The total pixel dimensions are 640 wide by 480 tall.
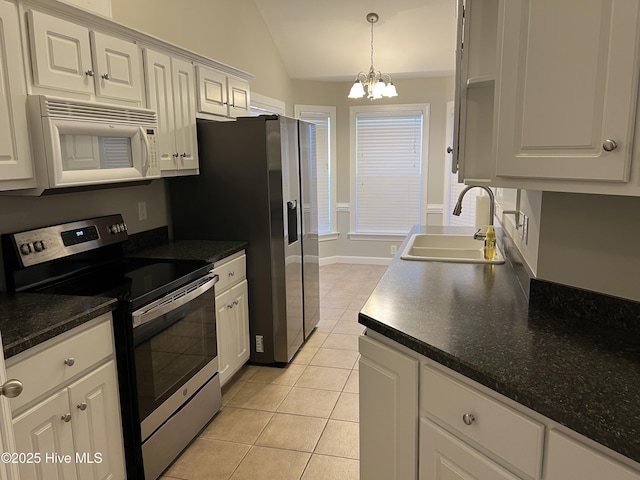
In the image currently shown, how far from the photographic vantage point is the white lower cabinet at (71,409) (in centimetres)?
154

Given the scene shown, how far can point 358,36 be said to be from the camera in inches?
203

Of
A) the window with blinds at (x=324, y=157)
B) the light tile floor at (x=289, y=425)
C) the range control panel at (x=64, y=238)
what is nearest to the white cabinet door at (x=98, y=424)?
the light tile floor at (x=289, y=425)

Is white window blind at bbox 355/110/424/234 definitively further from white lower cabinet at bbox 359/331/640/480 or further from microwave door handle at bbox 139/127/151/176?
white lower cabinet at bbox 359/331/640/480

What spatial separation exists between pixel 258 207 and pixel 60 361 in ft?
5.69

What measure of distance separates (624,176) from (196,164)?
2612 millimetres

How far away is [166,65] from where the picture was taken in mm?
2730

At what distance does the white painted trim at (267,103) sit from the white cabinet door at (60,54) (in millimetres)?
2705

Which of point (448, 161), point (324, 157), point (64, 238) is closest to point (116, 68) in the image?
point (64, 238)

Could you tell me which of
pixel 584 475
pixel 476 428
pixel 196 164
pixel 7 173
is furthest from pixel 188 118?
pixel 584 475

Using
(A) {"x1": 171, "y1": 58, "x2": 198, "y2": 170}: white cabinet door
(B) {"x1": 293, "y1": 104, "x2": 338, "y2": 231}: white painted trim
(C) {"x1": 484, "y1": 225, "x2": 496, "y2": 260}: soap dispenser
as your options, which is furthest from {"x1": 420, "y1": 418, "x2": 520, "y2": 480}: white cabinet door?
(B) {"x1": 293, "y1": 104, "x2": 338, "y2": 231}: white painted trim

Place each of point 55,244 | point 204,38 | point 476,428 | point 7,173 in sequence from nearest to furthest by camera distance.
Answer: point 476,428 → point 7,173 → point 55,244 → point 204,38

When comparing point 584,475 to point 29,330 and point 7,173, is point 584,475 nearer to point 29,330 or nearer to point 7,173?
point 29,330

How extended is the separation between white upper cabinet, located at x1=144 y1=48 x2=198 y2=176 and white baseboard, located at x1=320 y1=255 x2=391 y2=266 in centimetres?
368

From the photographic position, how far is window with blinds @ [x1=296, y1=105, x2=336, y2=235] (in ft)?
20.6
